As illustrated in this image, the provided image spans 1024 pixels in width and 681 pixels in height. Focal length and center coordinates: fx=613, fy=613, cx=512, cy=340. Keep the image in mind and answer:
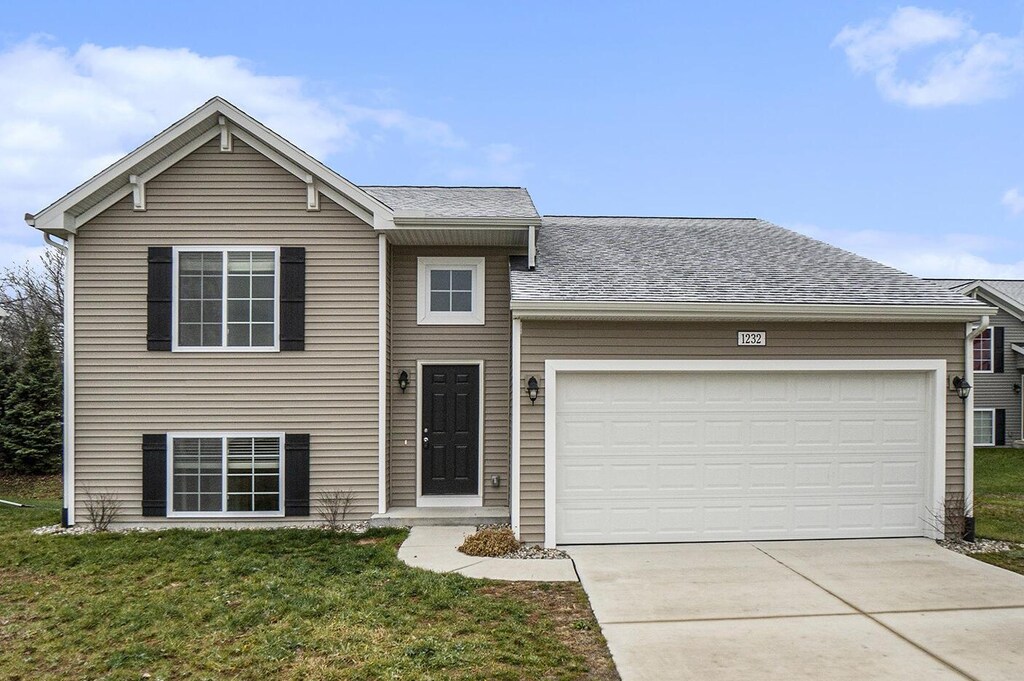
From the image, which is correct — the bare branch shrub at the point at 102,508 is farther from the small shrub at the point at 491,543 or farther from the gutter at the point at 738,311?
the gutter at the point at 738,311

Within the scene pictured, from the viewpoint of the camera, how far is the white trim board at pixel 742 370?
7.22 m

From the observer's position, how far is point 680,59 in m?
14.0

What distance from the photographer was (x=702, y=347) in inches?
293

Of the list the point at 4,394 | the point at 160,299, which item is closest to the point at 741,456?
the point at 160,299

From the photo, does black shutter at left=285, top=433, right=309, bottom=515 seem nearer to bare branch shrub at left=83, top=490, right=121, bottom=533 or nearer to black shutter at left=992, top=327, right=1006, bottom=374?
bare branch shrub at left=83, top=490, right=121, bottom=533

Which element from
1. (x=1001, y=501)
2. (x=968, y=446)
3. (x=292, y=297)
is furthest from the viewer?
(x=1001, y=501)

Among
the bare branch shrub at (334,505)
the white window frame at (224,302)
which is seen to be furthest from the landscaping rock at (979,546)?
the white window frame at (224,302)

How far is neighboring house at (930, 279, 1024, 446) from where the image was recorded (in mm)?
18359

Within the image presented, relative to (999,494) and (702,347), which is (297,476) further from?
(999,494)

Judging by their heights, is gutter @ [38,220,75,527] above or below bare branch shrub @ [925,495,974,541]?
above

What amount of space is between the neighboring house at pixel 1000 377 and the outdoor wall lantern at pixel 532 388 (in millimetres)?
17200

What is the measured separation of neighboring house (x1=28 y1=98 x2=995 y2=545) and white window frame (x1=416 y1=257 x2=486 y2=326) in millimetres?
40

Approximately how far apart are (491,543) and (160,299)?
5.41 meters

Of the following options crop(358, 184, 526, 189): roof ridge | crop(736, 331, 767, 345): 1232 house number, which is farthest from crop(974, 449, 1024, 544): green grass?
crop(358, 184, 526, 189): roof ridge
